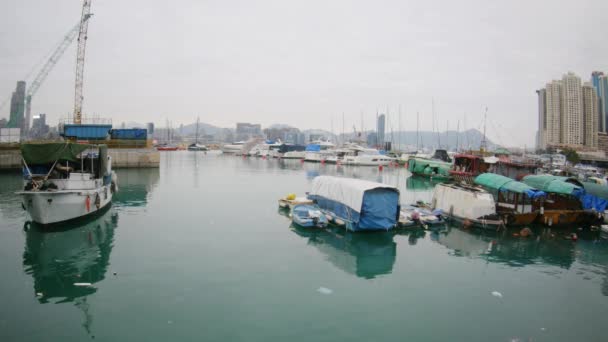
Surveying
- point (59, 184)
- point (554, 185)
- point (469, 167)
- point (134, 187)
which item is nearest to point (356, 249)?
point (554, 185)

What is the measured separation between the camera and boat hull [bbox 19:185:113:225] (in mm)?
21422

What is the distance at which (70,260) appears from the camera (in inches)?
678

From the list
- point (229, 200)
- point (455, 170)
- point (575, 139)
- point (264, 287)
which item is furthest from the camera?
point (575, 139)

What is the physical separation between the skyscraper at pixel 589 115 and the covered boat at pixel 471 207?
442 ft

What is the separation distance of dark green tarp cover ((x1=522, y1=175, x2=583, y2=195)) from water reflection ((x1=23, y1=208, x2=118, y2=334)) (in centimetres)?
3064

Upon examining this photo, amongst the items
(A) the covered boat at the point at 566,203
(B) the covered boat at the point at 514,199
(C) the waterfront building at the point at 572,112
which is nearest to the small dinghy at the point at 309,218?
(B) the covered boat at the point at 514,199

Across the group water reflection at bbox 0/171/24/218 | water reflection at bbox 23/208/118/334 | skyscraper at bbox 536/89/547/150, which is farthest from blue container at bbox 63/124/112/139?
skyscraper at bbox 536/89/547/150

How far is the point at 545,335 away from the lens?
11.6 m

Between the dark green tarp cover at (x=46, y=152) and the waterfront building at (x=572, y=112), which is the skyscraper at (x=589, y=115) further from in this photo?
the dark green tarp cover at (x=46, y=152)

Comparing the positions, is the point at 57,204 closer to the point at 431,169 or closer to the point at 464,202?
the point at 464,202

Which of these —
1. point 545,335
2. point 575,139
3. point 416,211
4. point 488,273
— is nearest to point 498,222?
point 416,211

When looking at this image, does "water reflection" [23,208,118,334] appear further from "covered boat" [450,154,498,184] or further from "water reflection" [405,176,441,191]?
"covered boat" [450,154,498,184]

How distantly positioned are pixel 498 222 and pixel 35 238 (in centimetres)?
2935

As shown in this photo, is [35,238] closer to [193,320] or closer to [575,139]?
[193,320]
